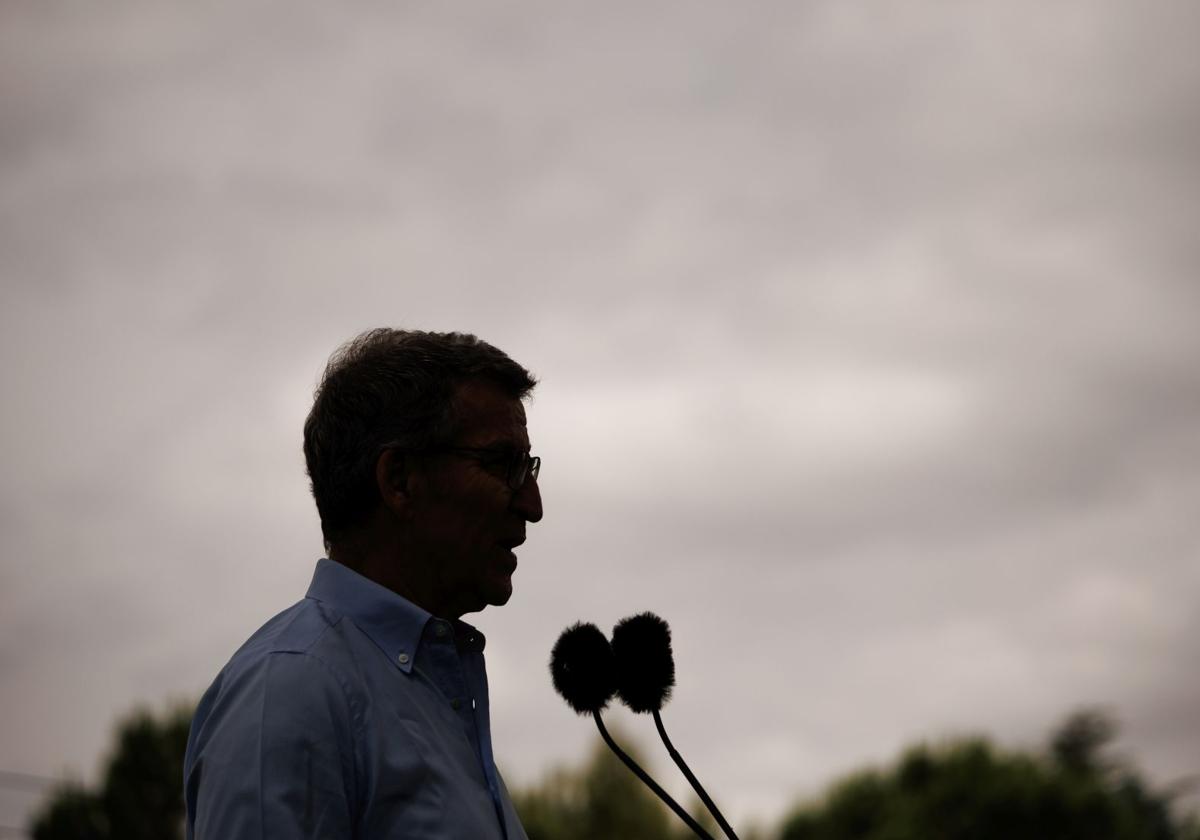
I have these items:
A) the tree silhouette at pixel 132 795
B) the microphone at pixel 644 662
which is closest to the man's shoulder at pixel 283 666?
the microphone at pixel 644 662

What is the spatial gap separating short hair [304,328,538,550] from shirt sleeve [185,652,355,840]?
0.61 metres

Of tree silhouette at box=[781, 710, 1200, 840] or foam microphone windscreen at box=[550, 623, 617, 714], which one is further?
tree silhouette at box=[781, 710, 1200, 840]

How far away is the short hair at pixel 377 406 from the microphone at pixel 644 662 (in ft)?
2.13

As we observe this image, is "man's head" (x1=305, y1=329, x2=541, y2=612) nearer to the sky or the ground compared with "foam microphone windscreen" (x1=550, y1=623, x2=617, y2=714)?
nearer to the sky

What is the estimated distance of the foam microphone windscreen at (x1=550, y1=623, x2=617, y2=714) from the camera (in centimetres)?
340

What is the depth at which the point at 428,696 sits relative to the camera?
3.13 metres

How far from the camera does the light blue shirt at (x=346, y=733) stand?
268 cm

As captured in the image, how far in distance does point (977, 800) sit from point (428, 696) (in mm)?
21811

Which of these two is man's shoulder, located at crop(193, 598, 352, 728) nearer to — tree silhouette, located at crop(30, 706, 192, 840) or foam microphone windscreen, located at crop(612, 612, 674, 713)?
foam microphone windscreen, located at crop(612, 612, 674, 713)

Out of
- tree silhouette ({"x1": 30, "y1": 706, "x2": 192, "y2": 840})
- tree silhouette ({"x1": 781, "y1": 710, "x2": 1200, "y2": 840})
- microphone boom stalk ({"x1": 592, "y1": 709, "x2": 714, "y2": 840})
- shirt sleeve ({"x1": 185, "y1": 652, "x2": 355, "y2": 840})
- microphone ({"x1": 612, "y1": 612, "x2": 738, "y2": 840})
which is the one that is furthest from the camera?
tree silhouette ({"x1": 30, "y1": 706, "x2": 192, "y2": 840})

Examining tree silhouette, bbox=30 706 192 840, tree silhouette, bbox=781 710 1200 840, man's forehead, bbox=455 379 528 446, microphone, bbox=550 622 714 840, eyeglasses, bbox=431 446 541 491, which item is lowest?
microphone, bbox=550 622 714 840

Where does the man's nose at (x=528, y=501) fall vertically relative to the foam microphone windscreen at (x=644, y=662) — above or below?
above

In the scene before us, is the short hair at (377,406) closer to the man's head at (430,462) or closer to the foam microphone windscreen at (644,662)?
the man's head at (430,462)

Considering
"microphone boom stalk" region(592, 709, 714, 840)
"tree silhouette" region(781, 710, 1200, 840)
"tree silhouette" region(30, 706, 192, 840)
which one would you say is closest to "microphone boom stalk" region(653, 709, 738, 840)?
"microphone boom stalk" region(592, 709, 714, 840)
